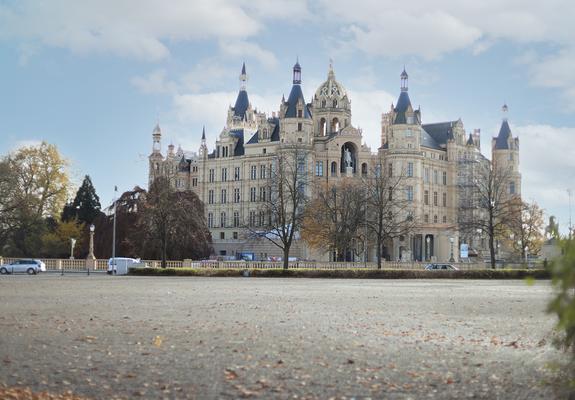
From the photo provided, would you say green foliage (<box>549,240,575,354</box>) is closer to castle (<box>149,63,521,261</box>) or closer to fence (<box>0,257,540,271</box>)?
fence (<box>0,257,540,271</box>)

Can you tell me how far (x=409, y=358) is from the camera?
41.3ft

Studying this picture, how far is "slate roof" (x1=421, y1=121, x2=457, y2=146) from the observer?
121 m

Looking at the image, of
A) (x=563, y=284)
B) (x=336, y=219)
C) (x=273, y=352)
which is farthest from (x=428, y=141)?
(x=563, y=284)

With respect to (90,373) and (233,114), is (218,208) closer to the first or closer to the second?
(233,114)

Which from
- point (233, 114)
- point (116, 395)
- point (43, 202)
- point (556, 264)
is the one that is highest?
point (233, 114)

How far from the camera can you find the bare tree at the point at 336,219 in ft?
250

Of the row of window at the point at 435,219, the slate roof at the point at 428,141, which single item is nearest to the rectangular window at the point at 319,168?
the row of window at the point at 435,219

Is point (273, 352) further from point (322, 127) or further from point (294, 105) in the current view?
point (322, 127)

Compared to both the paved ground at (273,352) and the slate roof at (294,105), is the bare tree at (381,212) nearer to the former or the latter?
the slate roof at (294,105)

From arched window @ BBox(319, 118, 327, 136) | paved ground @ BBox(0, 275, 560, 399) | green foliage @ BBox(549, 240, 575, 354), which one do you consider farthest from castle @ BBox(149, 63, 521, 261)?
green foliage @ BBox(549, 240, 575, 354)

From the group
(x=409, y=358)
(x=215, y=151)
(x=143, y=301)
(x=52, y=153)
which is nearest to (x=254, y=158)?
(x=215, y=151)

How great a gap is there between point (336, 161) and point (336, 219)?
30756mm

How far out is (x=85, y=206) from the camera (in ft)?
322

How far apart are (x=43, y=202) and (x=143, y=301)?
5916cm
